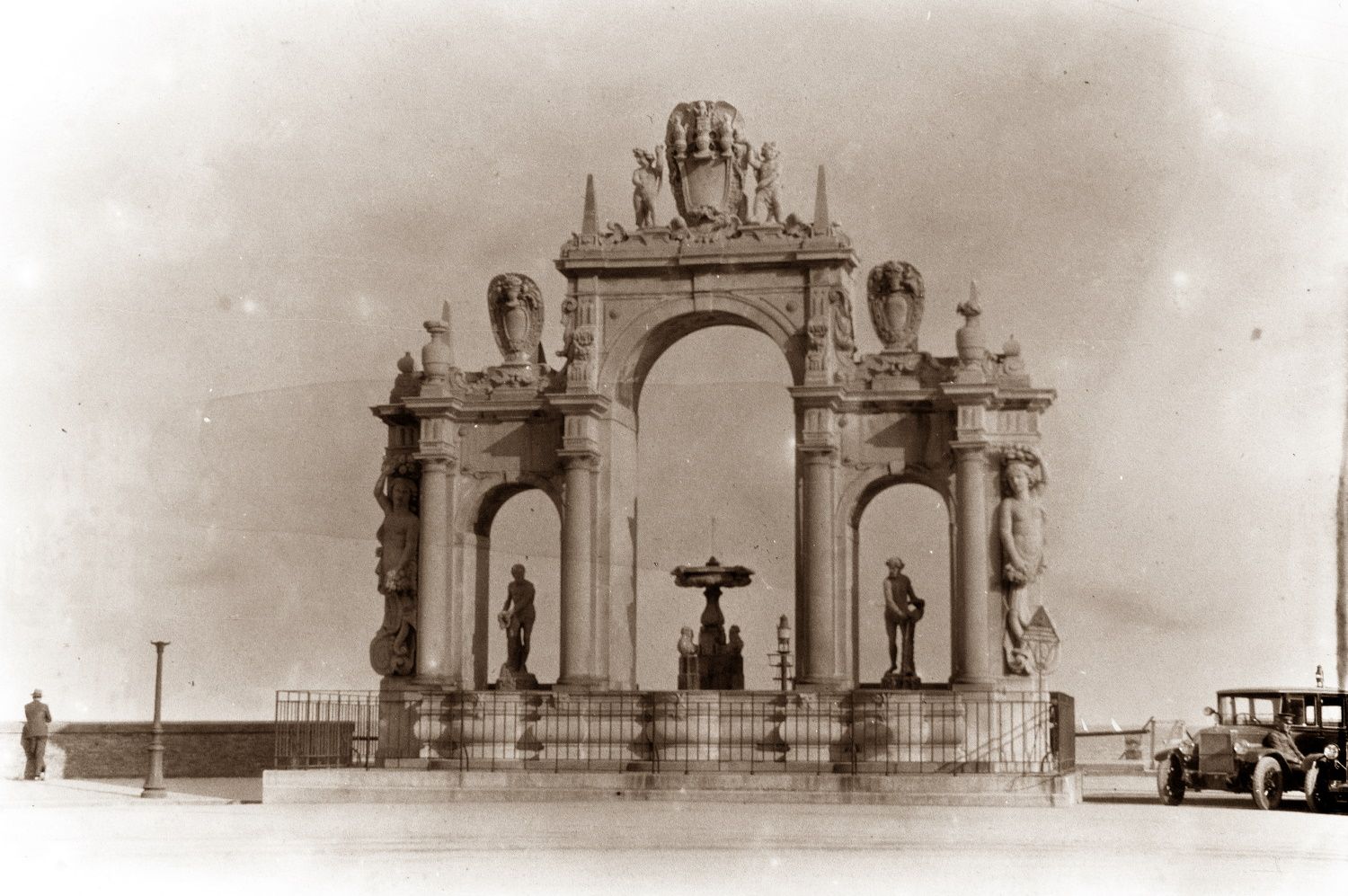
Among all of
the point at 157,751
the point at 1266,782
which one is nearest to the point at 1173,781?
the point at 1266,782

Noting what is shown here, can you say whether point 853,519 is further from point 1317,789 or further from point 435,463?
point 1317,789

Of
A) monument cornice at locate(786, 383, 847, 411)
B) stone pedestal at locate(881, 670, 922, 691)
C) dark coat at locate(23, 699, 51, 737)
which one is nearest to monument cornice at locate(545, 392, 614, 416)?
monument cornice at locate(786, 383, 847, 411)

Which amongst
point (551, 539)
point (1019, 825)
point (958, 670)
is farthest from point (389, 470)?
point (1019, 825)

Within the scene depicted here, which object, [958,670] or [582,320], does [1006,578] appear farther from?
[582,320]

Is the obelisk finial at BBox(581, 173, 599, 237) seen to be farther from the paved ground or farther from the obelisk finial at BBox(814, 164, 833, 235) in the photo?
the paved ground

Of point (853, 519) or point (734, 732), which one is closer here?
point (734, 732)

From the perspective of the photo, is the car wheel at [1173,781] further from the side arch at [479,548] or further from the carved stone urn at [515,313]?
the carved stone urn at [515,313]

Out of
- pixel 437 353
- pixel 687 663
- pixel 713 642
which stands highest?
pixel 437 353

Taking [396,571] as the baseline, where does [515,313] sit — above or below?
above
